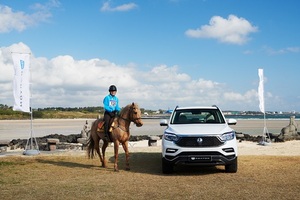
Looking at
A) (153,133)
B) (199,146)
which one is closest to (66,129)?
(153,133)

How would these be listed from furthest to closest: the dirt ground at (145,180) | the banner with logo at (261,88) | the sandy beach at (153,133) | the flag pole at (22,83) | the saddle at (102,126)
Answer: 1. the banner with logo at (261,88)
2. the sandy beach at (153,133)
3. the flag pole at (22,83)
4. the saddle at (102,126)
5. the dirt ground at (145,180)

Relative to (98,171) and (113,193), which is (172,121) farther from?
(113,193)

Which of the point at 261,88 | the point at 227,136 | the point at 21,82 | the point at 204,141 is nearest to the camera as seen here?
the point at 204,141

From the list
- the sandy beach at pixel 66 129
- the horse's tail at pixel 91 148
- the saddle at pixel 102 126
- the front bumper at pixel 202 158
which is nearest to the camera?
the front bumper at pixel 202 158

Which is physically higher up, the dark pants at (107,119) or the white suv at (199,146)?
the dark pants at (107,119)

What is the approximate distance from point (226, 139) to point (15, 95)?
9958 millimetres

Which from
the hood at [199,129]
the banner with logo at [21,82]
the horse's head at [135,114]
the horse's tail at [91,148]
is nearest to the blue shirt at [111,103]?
the horse's head at [135,114]

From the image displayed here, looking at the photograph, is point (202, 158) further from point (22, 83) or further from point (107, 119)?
point (22, 83)

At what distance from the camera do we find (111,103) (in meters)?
11.5

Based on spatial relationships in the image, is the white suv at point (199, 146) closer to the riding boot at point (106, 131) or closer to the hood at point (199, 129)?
the hood at point (199, 129)

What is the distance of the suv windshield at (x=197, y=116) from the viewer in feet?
36.9

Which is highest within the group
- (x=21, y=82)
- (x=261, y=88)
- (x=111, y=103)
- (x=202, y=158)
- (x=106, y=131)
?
(x=21, y=82)

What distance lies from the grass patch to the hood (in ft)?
3.86

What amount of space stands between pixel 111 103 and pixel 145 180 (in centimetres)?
305
